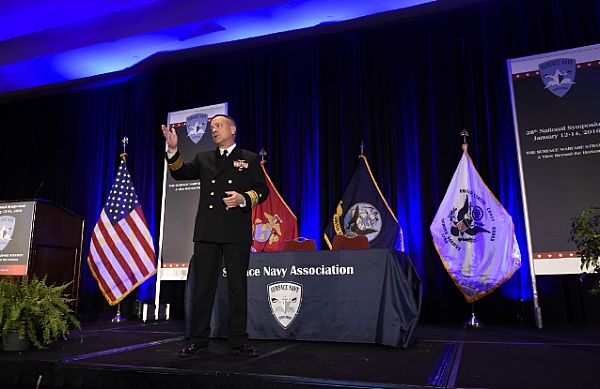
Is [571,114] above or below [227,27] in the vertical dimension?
below

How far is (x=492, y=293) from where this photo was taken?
4.77 m

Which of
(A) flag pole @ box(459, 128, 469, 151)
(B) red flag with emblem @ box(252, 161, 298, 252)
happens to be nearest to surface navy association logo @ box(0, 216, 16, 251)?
(B) red flag with emblem @ box(252, 161, 298, 252)

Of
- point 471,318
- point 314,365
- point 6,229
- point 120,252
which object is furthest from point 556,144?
point 6,229

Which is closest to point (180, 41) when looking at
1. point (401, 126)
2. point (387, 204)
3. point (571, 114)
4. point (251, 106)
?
point (251, 106)

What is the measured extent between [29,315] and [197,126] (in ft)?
12.3

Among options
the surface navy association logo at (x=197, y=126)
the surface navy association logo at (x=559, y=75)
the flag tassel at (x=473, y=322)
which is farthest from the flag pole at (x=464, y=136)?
the surface navy association logo at (x=197, y=126)

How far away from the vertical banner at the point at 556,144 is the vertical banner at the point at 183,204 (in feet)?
12.2

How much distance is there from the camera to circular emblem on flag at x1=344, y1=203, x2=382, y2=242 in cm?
505

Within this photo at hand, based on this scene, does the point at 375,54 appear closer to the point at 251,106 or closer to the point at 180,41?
the point at 251,106

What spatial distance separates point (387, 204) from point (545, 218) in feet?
5.40

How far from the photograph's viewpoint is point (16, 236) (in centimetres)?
427

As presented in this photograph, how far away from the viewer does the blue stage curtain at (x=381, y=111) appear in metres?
5.10

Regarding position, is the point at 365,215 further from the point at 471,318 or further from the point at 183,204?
the point at 183,204

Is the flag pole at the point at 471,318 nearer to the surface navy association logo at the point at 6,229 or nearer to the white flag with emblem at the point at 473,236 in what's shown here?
the white flag with emblem at the point at 473,236
